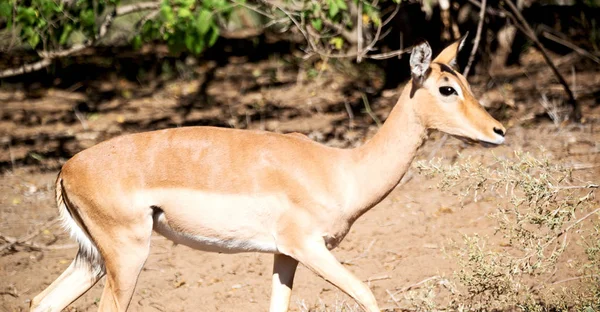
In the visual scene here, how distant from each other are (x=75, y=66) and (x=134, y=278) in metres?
6.98

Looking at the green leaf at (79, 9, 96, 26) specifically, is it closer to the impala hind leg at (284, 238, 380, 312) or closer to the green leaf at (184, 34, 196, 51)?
the green leaf at (184, 34, 196, 51)

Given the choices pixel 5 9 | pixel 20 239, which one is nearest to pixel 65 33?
pixel 5 9

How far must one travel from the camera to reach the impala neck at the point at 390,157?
14.1 feet

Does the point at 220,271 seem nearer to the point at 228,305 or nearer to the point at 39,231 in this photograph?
the point at 228,305

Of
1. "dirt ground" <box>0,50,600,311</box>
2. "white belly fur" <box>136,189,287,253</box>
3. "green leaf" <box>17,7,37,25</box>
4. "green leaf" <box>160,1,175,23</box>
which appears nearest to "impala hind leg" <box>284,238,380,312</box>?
"white belly fur" <box>136,189,287,253</box>

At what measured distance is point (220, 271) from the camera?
585 cm

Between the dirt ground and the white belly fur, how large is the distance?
716mm

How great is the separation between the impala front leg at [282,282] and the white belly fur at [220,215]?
0.24 m

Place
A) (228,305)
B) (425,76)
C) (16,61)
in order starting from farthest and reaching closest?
(16,61) → (228,305) → (425,76)

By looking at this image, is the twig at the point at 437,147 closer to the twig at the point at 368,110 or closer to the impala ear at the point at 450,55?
the twig at the point at 368,110

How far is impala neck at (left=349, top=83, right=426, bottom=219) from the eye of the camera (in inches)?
169

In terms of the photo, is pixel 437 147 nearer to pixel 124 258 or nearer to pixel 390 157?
pixel 390 157

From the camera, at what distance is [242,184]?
14.2 ft

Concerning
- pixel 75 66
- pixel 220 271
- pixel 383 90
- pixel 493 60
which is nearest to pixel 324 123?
pixel 383 90
